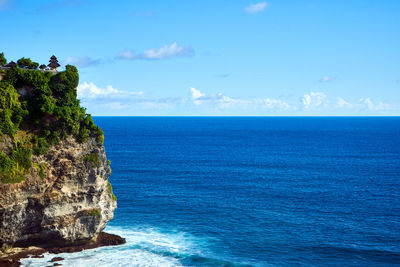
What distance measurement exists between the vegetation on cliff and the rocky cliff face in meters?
0.94

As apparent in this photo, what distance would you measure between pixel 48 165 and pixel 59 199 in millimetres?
4379

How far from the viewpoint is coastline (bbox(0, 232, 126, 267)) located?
140 ft

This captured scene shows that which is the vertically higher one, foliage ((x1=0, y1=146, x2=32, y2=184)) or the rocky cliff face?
foliage ((x1=0, y1=146, x2=32, y2=184))

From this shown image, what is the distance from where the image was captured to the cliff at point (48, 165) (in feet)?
136

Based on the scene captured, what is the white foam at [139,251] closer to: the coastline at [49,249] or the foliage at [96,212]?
the coastline at [49,249]

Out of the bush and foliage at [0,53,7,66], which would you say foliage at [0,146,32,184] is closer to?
the bush

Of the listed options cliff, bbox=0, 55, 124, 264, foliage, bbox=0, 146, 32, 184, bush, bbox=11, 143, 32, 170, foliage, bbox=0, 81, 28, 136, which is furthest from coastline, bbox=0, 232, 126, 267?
foliage, bbox=0, 81, 28, 136

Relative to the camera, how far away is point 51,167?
44656mm

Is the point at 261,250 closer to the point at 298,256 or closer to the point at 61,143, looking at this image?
the point at 298,256

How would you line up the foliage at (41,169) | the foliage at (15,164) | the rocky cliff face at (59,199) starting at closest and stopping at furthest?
the foliage at (15,164) < the rocky cliff face at (59,199) < the foliage at (41,169)

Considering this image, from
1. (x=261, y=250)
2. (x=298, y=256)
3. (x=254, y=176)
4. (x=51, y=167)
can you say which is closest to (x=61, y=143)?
(x=51, y=167)

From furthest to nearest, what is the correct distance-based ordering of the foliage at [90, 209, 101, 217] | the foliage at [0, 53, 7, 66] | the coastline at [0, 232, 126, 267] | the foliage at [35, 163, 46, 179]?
the foliage at [0, 53, 7, 66]
the foliage at [90, 209, 101, 217]
the foliage at [35, 163, 46, 179]
the coastline at [0, 232, 126, 267]

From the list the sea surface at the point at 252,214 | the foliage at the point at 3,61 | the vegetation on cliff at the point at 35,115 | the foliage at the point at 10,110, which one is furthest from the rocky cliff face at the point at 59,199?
the foliage at the point at 3,61

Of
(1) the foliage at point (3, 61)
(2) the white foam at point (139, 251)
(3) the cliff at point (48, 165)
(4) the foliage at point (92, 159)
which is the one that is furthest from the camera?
(1) the foliage at point (3, 61)
